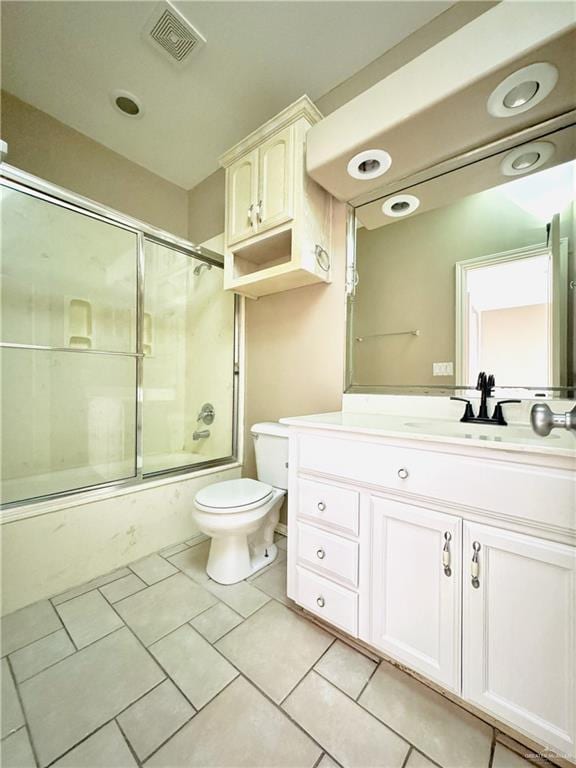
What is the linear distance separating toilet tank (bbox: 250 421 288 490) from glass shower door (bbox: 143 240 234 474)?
545 millimetres

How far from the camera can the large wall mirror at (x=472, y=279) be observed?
3.75ft

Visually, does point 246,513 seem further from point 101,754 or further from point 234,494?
point 101,754

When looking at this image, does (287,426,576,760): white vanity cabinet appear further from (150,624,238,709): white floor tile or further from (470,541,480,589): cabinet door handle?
(150,624,238,709): white floor tile

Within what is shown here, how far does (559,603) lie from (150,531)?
5.84 ft

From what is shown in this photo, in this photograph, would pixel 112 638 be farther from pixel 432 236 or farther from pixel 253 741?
pixel 432 236

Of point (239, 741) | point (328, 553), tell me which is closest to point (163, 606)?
point (239, 741)

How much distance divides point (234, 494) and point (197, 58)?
7.41ft

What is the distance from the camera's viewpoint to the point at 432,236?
1438 millimetres

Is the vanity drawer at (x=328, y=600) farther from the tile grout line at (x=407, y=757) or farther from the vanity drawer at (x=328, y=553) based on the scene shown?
the tile grout line at (x=407, y=757)

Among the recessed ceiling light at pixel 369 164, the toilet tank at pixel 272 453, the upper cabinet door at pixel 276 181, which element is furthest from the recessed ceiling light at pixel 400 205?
the toilet tank at pixel 272 453

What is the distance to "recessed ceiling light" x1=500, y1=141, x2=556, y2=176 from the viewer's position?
1.16m

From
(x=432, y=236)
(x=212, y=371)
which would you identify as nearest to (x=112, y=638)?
(x=212, y=371)

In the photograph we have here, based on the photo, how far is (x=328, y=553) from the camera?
1131 millimetres

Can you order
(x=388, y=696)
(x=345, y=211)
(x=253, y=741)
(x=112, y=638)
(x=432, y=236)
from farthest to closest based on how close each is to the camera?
(x=345, y=211) → (x=432, y=236) → (x=112, y=638) → (x=388, y=696) → (x=253, y=741)
